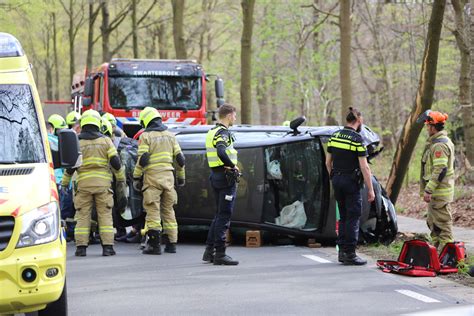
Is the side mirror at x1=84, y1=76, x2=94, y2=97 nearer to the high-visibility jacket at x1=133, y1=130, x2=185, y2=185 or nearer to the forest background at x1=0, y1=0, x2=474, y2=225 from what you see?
the forest background at x1=0, y1=0, x2=474, y2=225

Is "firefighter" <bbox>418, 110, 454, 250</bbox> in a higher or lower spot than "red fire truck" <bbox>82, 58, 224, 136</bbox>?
lower

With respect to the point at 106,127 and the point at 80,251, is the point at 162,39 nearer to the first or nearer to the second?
the point at 106,127

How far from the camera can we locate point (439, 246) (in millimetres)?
11711

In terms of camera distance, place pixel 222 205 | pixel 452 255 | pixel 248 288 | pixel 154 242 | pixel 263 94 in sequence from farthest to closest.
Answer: pixel 263 94 < pixel 154 242 < pixel 222 205 < pixel 452 255 < pixel 248 288

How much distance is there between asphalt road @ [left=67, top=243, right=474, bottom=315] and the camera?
795 cm

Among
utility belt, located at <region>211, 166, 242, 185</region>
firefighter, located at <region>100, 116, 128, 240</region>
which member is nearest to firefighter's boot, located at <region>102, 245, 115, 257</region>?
firefighter, located at <region>100, 116, 128, 240</region>

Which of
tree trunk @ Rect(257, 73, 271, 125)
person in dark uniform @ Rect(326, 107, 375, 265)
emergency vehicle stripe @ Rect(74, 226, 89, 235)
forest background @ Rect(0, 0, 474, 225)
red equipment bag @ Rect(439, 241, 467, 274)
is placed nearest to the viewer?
red equipment bag @ Rect(439, 241, 467, 274)

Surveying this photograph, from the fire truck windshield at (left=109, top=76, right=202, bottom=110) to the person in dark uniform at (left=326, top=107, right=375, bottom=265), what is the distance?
1203cm

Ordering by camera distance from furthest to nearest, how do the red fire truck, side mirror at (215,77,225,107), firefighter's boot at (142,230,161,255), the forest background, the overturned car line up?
the forest background, side mirror at (215,77,225,107), the red fire truck, the overturned car, firefighter's boot at (142,230,161,255)

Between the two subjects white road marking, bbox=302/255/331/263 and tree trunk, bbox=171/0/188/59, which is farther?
tree trunk, bbox=171/0/188/59

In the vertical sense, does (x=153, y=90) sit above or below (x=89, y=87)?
below

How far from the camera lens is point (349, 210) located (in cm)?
1077

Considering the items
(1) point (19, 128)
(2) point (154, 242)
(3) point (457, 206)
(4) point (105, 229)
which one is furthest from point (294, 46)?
(1) point (19, 128)

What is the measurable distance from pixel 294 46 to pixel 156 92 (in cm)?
2379
